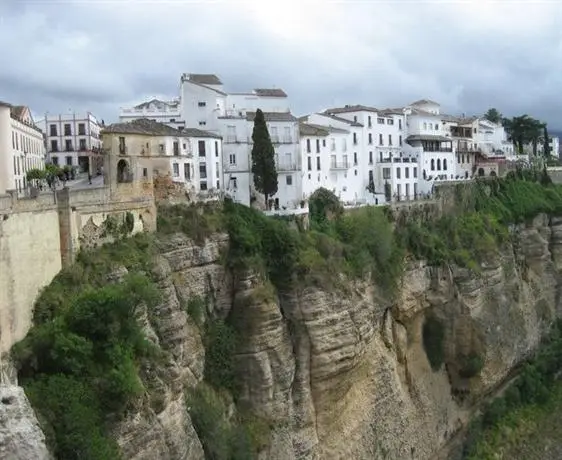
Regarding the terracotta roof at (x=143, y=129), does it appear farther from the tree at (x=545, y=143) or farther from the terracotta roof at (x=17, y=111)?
the tree at (x=545, y=143)

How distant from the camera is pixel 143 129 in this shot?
3102 centimetres

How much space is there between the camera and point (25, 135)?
36594 millimetres

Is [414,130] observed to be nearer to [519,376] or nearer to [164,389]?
[519,376]

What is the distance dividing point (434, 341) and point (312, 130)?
1240 cm

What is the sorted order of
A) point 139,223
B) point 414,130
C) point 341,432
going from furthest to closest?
1. point 414,130
2. point 341,432
3. point 139,223

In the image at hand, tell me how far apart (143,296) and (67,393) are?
12.6 ft

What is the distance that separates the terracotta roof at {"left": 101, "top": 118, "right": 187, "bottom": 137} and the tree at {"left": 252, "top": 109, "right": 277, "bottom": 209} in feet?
10.7

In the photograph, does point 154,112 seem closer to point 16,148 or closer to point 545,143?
point 16,148

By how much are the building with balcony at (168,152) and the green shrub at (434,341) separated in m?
12.2

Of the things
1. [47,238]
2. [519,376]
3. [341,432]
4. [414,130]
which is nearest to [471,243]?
[519,376]

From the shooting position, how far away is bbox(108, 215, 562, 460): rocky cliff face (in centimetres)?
2359

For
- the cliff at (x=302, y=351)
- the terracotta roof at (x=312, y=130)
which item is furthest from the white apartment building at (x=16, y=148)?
the terracotta roof at (x=312, y=130)

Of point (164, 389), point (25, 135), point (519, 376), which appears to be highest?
point (25, 135)

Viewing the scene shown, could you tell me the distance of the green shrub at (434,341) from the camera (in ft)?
125
